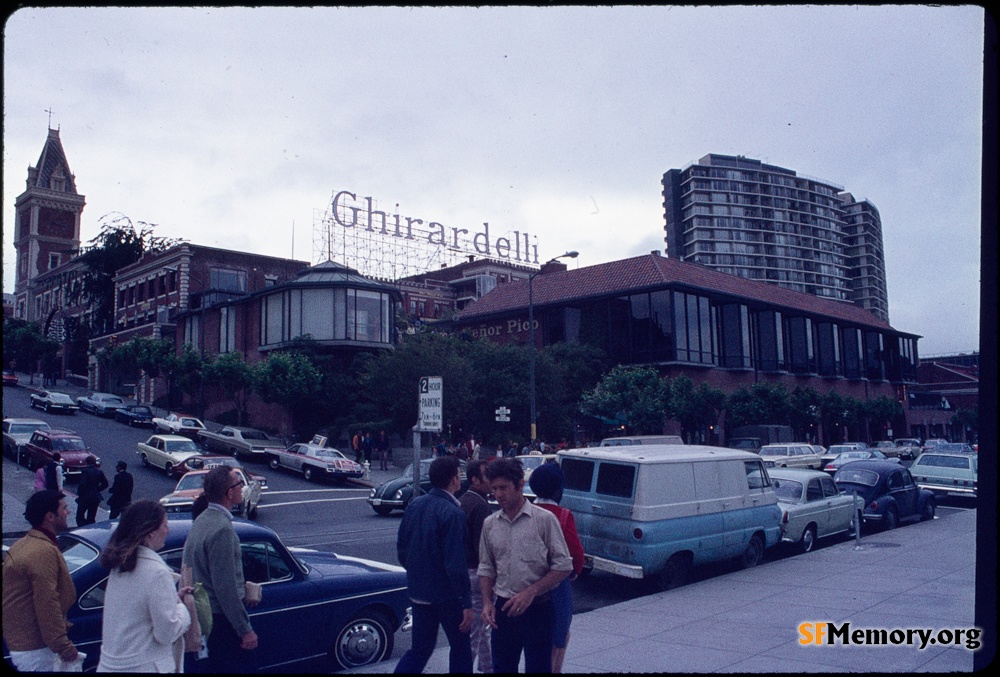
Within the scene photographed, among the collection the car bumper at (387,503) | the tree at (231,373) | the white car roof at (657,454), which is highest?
the tree at (231,373)

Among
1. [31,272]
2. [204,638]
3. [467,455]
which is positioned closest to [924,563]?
[204,638]

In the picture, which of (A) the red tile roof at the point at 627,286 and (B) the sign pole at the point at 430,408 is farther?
(A) the red tile roof at the point at 627,286

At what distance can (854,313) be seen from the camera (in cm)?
6744

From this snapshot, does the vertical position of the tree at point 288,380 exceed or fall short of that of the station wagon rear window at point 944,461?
it exceeds it

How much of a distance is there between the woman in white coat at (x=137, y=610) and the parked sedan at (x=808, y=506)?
11.2 meters

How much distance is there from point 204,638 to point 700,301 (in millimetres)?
43498

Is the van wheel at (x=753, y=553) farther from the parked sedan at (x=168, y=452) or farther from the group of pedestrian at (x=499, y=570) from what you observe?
the parked sedan at (x=168, y=452)

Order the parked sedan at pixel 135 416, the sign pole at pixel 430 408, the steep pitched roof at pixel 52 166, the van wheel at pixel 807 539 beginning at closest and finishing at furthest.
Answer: the sign pole at pixel 430 408 < the van wheel at pixel 807 539 < the parked sedan at pixel 135 416 < the steep pitched roof at pixel 52 166

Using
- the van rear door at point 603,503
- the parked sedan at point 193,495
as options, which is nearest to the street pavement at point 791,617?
the van rear door at point 603,503

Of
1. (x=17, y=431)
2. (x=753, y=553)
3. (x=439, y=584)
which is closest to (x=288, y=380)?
(x=17, y=431)

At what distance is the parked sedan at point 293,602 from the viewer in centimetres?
582

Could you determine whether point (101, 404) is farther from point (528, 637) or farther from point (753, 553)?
point (528, 637)

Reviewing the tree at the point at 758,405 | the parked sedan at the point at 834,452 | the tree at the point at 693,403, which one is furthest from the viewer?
the tree at the point at 758,405

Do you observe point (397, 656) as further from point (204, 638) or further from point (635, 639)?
point (204, 638)
